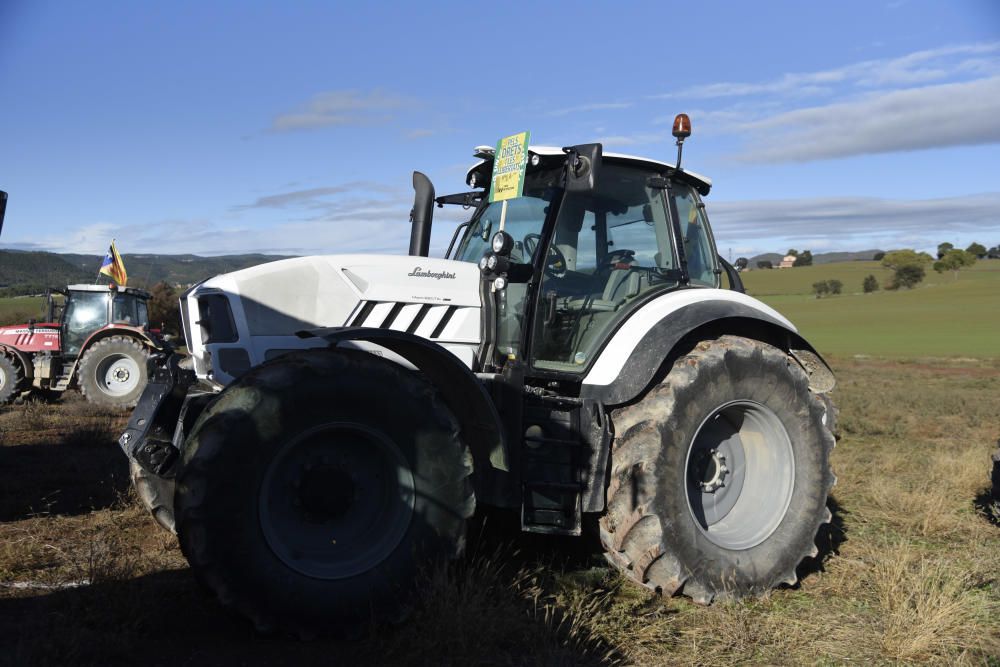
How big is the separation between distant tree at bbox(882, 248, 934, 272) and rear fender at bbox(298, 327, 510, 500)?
81583 mm

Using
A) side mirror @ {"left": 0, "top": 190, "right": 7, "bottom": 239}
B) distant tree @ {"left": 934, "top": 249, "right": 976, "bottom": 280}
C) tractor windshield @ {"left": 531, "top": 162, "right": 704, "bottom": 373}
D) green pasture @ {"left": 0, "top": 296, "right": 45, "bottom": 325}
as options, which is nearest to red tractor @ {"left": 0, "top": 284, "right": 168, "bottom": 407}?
side mirror @ {"left": 0, "top": 190, "right": 7, "bottom": 239}

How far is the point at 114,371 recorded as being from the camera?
599 inches

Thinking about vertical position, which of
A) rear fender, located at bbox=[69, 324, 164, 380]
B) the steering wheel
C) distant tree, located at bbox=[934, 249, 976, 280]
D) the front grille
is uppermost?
distant tree, located at bbox=[934, 249, 976, 280]

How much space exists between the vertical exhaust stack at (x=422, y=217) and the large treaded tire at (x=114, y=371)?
1071cm

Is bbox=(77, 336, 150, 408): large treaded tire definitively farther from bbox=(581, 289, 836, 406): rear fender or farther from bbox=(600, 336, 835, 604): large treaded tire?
bbox=(600, 336, 835, 604): large treaded tire

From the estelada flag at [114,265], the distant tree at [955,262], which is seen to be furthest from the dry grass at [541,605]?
the distant tree at [955,262]

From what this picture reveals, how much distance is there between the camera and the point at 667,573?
4.43m

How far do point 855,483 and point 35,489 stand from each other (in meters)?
7.32

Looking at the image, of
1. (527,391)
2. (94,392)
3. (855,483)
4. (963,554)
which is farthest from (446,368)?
(94,392)

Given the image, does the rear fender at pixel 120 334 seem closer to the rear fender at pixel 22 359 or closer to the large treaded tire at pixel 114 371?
the large treaded tire at pixel 114 371

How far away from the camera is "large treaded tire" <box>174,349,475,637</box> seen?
3.59m

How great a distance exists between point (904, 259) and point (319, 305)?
282 feet

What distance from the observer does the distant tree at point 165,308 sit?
3572 cm

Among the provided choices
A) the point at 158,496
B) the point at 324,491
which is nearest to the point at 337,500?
the point at 324,491
